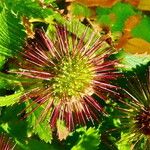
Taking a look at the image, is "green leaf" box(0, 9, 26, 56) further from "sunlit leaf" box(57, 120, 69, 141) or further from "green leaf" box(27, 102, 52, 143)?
"sunlit leaf" box(57, 120, 69, 141)

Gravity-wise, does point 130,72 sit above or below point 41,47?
below

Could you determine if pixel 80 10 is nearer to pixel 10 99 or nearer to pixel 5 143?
pixel 10 99

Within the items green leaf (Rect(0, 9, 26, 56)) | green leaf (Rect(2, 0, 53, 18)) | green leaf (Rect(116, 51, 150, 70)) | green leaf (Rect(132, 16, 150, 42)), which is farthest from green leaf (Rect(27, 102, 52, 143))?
green leaf (Rect(132, 16, 150, 42))

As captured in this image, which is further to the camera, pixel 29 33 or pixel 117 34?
pixel 117 34

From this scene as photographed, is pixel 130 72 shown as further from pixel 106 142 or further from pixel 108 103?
pixel 106 142

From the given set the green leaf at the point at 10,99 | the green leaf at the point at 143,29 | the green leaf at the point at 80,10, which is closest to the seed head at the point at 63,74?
the green leaf at the point at 10,99

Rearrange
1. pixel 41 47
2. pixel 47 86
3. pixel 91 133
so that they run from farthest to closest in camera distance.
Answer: pixel 91 133 < pixel 41 47 < pixel 47 86

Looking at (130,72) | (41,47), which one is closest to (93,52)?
(41,47)
